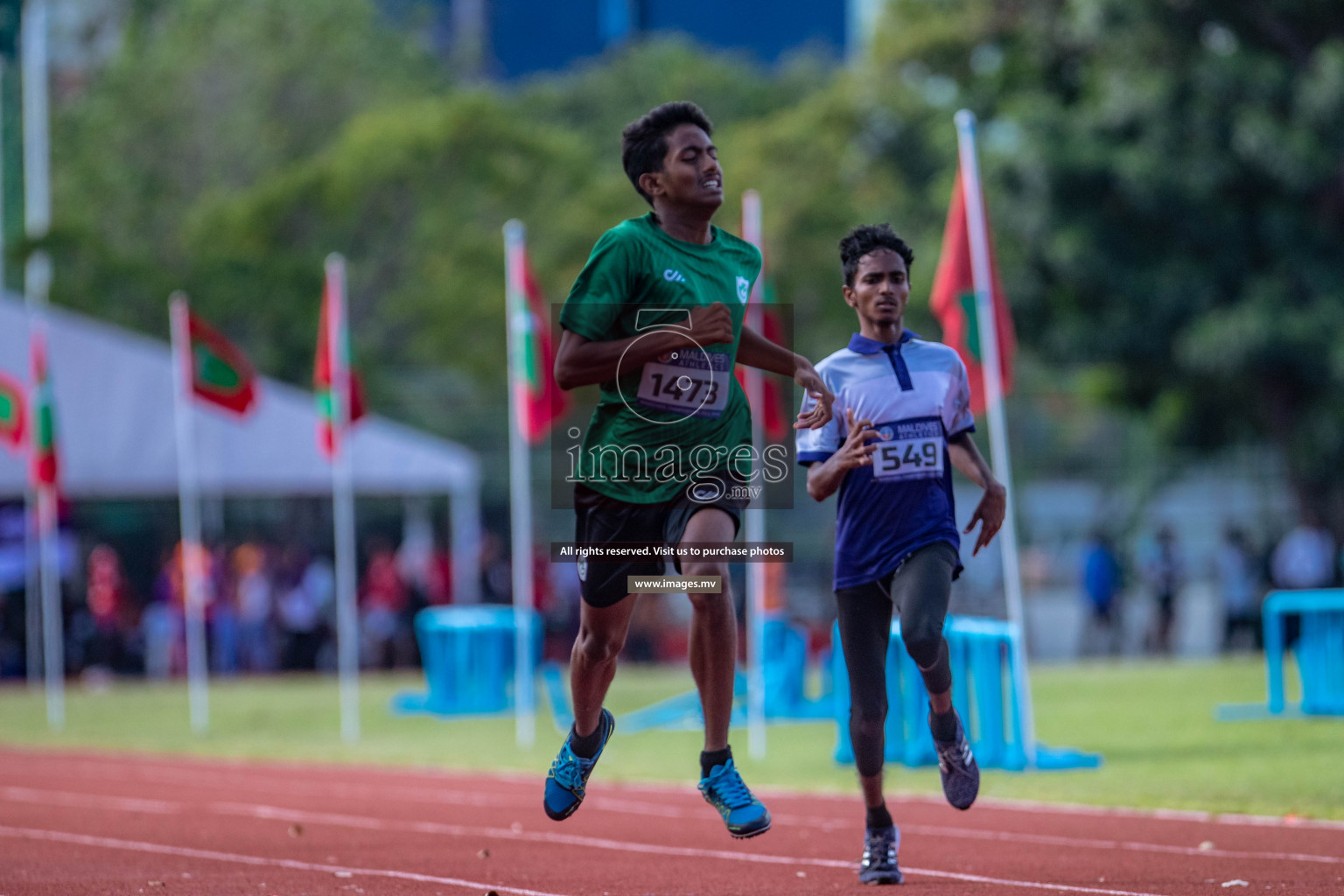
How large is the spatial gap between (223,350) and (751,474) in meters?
14.0

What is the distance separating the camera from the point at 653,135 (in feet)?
20.9

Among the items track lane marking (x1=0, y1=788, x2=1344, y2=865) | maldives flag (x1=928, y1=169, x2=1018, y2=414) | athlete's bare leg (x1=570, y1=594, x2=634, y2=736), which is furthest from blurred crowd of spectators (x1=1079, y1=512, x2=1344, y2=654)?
athlete's bare leg (x1=570, y1=594, x2=634, y2=736)

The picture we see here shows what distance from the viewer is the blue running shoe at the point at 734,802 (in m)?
6.29

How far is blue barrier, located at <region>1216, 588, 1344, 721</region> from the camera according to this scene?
14.8 m

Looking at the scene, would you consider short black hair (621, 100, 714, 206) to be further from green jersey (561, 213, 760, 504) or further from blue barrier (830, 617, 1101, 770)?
blue barrier (830, 617, 1101, 770)

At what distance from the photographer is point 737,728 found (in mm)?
17016

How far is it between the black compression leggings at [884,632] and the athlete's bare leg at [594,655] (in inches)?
40.2

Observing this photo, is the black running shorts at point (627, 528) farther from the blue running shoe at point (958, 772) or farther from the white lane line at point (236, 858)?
the blue running shoe at point (958, 772)

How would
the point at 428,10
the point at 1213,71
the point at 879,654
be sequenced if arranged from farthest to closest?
the point at 428,10 → the point at 1213,71 → the point at 879,654

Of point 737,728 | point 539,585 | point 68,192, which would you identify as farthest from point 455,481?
point 68,192

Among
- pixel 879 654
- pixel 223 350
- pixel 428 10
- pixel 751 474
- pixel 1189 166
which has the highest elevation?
pixel 428 10

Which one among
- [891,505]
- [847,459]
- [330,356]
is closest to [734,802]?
[847,459]

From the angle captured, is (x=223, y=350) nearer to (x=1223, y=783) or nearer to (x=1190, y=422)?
(x=1223, y=783)

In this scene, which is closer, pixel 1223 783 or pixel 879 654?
pixel 879 654
